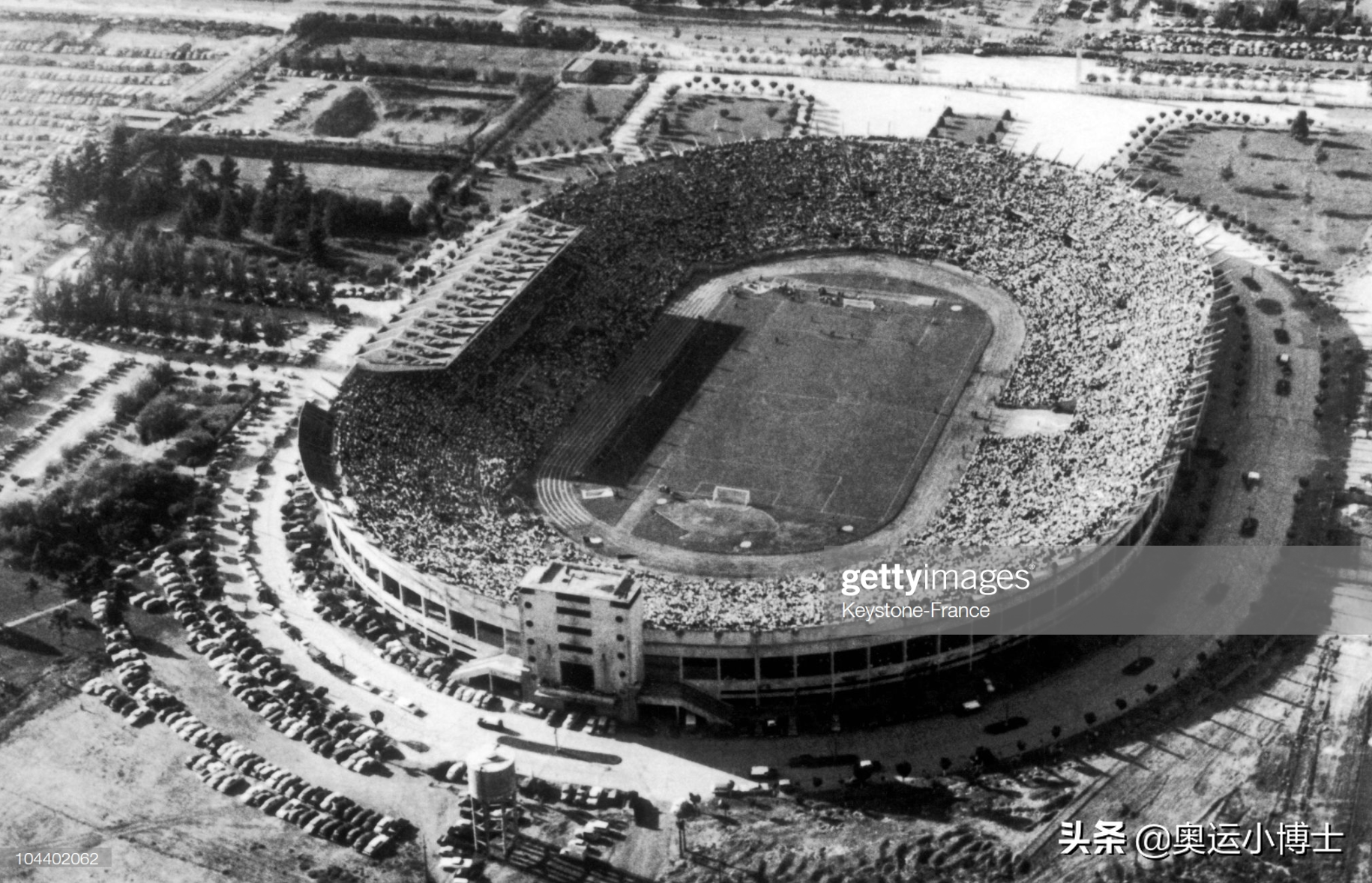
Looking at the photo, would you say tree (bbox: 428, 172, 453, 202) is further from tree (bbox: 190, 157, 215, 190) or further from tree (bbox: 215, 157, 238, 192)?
tree (bbox: 190, 157, 215, 190)

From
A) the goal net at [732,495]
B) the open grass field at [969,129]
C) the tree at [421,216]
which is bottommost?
the tree at [421,216]

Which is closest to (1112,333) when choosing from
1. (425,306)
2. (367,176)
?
(425,306)

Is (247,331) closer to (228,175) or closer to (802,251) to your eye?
(228,175)

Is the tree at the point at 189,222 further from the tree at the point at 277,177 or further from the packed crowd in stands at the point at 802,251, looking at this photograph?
the packed crowd in stands at the point at 802,251

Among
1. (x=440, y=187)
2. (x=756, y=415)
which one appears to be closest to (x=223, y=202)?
(x=440, y=187)

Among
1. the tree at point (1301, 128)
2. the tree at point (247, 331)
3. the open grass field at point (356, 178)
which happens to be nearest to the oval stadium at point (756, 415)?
the tree at point (247, 331)

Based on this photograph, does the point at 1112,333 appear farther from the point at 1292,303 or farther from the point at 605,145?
the point at 605,145
